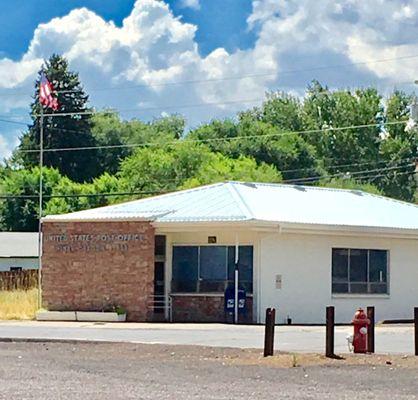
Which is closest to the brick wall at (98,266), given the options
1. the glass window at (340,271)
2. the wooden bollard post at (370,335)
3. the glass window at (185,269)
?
the glass window at (185,269)

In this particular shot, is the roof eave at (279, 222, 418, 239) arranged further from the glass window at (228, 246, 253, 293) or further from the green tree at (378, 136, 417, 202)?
the green tree at (378, 136, 417, 202)

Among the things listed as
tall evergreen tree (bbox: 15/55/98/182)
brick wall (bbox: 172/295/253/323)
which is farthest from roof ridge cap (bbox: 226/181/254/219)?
tall evergreen tree (bbox: 15/55/98/182)

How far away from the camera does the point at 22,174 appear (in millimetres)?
78938

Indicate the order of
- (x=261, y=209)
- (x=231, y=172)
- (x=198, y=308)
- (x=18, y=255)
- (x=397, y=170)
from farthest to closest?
(x=397, y=170) → (x=231, y=172) → (x=18, y=255) → (x=261, y=209) → (x=198, y=308)

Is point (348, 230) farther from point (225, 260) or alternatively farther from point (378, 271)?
point (225, 260)

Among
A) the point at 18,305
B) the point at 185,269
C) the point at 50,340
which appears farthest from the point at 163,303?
the point at 50,340

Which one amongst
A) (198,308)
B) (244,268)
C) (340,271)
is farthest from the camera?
(340,271)

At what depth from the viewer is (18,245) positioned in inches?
2544

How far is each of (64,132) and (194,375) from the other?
2648 inches

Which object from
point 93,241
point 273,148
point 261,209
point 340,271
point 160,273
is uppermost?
point 273,148

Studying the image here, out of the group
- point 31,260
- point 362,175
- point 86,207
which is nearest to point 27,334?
point 31,260

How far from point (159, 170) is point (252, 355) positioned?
6133cm

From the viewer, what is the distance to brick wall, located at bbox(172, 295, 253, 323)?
118 feet

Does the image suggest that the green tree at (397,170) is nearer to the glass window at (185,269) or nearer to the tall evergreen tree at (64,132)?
the tall evergreen tree at (64,132)
